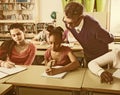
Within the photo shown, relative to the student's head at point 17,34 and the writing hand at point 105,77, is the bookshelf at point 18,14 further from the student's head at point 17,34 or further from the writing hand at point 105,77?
the writing hand at point 105,77

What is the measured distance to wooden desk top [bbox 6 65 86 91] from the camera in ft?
6.00

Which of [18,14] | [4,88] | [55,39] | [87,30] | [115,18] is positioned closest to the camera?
[4,88]

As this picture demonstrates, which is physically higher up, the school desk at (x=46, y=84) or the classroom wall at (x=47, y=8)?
the classroom wall at (x=47, y=8)

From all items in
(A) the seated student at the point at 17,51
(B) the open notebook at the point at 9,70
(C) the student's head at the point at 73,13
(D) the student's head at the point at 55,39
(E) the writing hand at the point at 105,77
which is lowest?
(B) the open notebook at the point at 9,70

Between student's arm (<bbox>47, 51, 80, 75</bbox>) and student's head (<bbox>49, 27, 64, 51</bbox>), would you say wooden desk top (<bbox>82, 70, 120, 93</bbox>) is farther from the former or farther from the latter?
student's head (<bbox>49, 27, 64, 51</bbox>)

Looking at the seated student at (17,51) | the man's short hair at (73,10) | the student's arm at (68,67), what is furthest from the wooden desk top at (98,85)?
the seated student at (17,51)

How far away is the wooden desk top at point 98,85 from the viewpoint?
174cm

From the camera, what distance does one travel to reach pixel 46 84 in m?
1.87

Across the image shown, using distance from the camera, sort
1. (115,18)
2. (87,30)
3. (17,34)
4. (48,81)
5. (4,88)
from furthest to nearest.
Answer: (115,18), (17,34), (87,30), (48,81), (4,88)

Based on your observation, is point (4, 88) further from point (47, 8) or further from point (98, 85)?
point (47, 8)

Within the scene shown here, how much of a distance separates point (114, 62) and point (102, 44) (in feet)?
1.28

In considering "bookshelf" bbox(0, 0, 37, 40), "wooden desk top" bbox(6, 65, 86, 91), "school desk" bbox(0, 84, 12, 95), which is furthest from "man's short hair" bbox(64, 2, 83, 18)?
"bookshelf" bbox(0, 0, 37, 40)

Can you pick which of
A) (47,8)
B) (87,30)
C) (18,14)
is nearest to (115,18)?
(47,8)

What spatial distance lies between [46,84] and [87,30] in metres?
0.82
